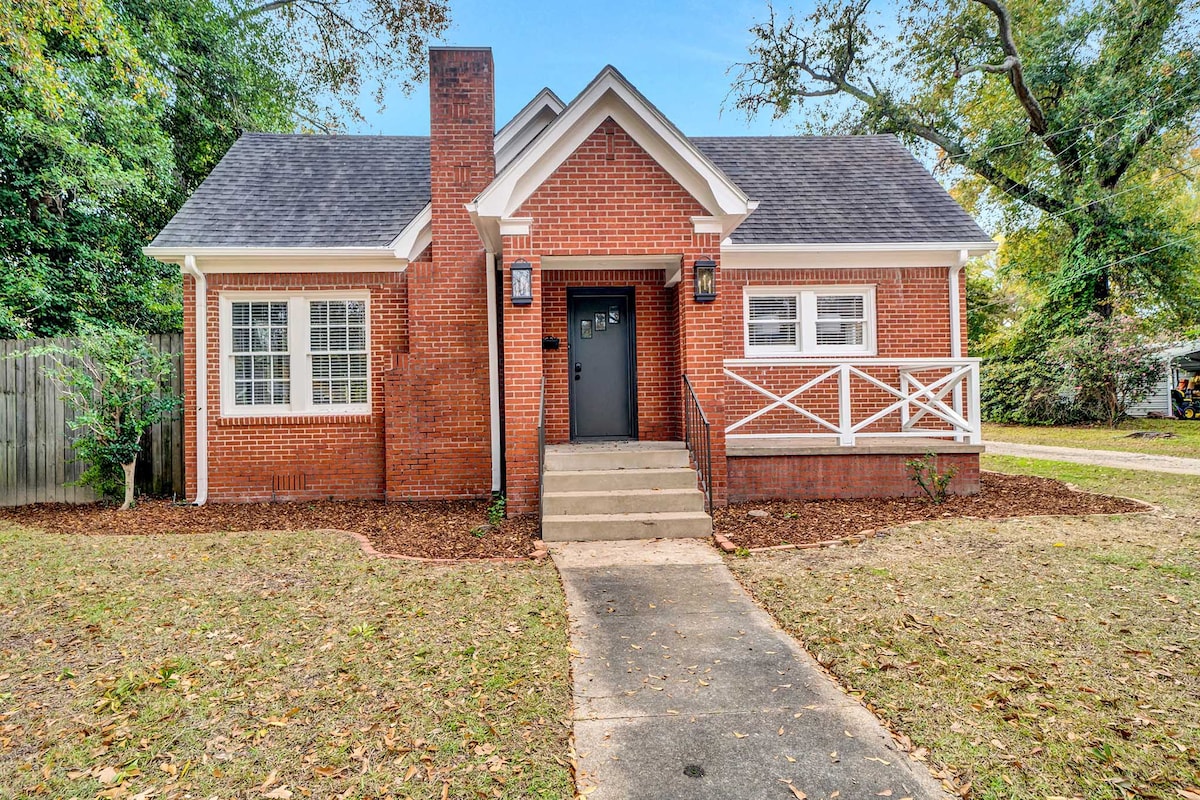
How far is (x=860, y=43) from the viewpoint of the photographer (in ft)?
68.9

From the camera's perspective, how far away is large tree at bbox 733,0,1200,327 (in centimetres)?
1683

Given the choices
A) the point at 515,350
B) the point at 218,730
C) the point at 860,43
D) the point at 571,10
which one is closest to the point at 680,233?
the point at 515,350

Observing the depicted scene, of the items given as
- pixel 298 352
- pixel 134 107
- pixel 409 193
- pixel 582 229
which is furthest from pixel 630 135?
pixel 134 107

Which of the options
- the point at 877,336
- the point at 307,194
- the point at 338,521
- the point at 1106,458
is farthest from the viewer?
the point at 1106,458

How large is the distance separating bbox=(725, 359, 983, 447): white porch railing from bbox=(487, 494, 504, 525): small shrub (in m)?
3.08

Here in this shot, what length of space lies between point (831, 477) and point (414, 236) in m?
6.26

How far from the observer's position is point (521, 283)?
6.93m

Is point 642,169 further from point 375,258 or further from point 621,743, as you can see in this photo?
point 621,743

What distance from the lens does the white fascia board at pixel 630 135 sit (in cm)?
675

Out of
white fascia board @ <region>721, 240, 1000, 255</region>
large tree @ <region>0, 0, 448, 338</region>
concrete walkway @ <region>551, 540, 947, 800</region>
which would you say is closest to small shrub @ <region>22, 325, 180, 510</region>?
large tree @ <region>0, 0, 448, 338</region>

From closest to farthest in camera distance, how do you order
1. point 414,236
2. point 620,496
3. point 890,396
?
point 620,496 → point 414,236 → point 890,396

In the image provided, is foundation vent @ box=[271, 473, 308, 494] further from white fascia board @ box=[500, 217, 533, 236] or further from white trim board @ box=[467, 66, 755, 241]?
white fascia board @ box=[500, 217, 533, 236]

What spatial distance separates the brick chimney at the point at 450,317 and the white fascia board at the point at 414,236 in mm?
119

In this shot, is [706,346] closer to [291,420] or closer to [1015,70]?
[291,420]
